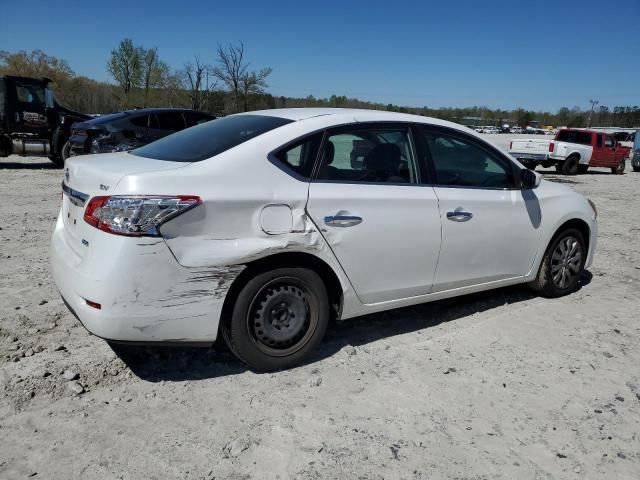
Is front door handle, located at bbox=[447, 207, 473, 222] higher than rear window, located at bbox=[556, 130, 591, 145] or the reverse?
the reverse

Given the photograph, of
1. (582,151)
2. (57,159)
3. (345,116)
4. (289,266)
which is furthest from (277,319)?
(582,151)

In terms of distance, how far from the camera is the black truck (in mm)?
14133

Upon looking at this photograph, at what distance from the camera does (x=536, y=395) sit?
320 centimetres

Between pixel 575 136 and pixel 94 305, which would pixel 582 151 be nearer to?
pixel 575 136

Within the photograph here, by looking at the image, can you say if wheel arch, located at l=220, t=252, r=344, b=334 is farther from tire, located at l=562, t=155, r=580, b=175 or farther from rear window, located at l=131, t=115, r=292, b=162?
tire, located at l=562, t=155, r=580, b=175

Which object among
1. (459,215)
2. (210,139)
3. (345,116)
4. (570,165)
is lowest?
(570,165)

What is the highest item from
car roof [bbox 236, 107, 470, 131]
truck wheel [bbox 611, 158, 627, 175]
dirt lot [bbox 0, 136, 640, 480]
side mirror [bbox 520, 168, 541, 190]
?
car roof [bbox 236, 107, 470, 131]

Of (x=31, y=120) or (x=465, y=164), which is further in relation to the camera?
(x=31, y=120)

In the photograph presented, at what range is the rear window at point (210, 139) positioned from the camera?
10.5ft

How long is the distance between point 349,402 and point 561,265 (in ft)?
9.41

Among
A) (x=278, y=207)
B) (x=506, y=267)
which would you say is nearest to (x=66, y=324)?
(x=278, y=207)

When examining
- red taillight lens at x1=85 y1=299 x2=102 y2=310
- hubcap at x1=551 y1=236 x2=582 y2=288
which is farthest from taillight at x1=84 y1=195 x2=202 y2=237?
hubcap at x1=551 y1=236 x2=582 y2=288

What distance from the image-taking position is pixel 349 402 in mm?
3037

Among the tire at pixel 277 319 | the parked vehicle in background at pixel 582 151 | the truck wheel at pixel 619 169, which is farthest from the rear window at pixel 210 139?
the truck wheel at pixel 619 169
